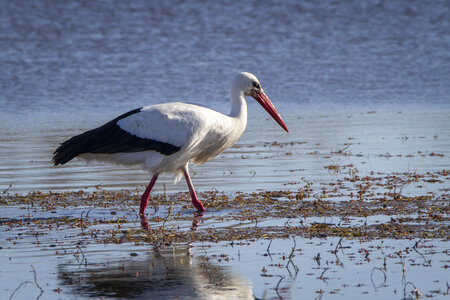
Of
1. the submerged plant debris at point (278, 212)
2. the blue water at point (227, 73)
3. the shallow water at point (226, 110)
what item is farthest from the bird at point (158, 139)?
the blue water at point (227, 73)

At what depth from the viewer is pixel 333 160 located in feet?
38.4

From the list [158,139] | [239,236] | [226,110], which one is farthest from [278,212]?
[226,110]

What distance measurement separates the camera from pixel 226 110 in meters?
17.5

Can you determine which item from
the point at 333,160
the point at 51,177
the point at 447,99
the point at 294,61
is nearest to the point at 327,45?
the point at 294,61

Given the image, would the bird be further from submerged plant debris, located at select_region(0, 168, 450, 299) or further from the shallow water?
the shallow water

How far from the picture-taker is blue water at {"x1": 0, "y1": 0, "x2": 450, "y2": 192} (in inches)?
488

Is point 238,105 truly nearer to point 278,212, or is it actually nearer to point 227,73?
point 278,212

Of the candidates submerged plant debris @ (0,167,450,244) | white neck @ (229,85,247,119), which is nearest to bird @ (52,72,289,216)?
white neck @ (229,85,247,119)

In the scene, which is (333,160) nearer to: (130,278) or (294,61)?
(130,278)

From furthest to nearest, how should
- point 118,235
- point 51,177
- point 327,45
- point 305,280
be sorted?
point 327,45 < point 51,177 < point 118,235 < point 305,280

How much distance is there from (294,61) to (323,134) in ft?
34.2

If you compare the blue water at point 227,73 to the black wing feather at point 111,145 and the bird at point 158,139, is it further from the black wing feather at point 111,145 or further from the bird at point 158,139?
the black wing feather at point 111,145

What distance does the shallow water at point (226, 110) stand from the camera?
5969mm

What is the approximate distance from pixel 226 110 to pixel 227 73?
18.1ft
